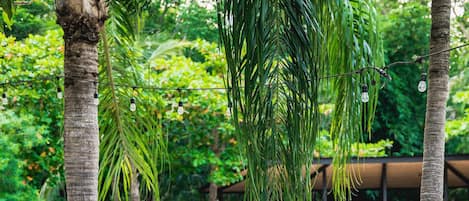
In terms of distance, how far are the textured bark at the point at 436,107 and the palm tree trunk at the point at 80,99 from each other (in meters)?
2.23

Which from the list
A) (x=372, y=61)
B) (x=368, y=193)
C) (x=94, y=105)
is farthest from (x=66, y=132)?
(x=368, y=193)

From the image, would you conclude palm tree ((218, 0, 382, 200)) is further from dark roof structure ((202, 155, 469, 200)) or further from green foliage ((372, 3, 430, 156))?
green foliage ((372, 3, 430, 156))

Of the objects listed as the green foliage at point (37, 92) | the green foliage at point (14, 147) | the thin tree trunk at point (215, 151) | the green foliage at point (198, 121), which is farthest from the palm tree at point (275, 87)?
the thin tree trunk at point (215, 151)

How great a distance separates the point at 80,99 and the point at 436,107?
7.75 feet

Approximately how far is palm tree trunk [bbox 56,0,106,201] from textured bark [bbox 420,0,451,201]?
223 centimetres

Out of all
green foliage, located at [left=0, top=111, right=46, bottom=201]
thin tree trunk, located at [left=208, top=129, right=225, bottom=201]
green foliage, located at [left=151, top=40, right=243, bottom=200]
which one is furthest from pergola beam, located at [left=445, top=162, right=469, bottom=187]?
green foliage, located at [left=0, top=111, right=46, bottom=201]

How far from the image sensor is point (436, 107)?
15.3 feet

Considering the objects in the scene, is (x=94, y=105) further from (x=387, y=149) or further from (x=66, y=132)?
(x=387, y=149)

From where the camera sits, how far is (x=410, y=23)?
14.4m

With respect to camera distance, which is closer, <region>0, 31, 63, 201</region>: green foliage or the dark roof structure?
<region>0, 31, 63, 201</region>: green foliage

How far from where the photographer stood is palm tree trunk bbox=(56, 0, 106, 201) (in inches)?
150

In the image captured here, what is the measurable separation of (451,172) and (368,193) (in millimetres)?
4040

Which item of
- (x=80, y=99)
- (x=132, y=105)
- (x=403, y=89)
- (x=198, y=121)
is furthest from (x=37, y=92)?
(x=403, y=89)

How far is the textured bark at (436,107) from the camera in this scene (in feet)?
15.2
